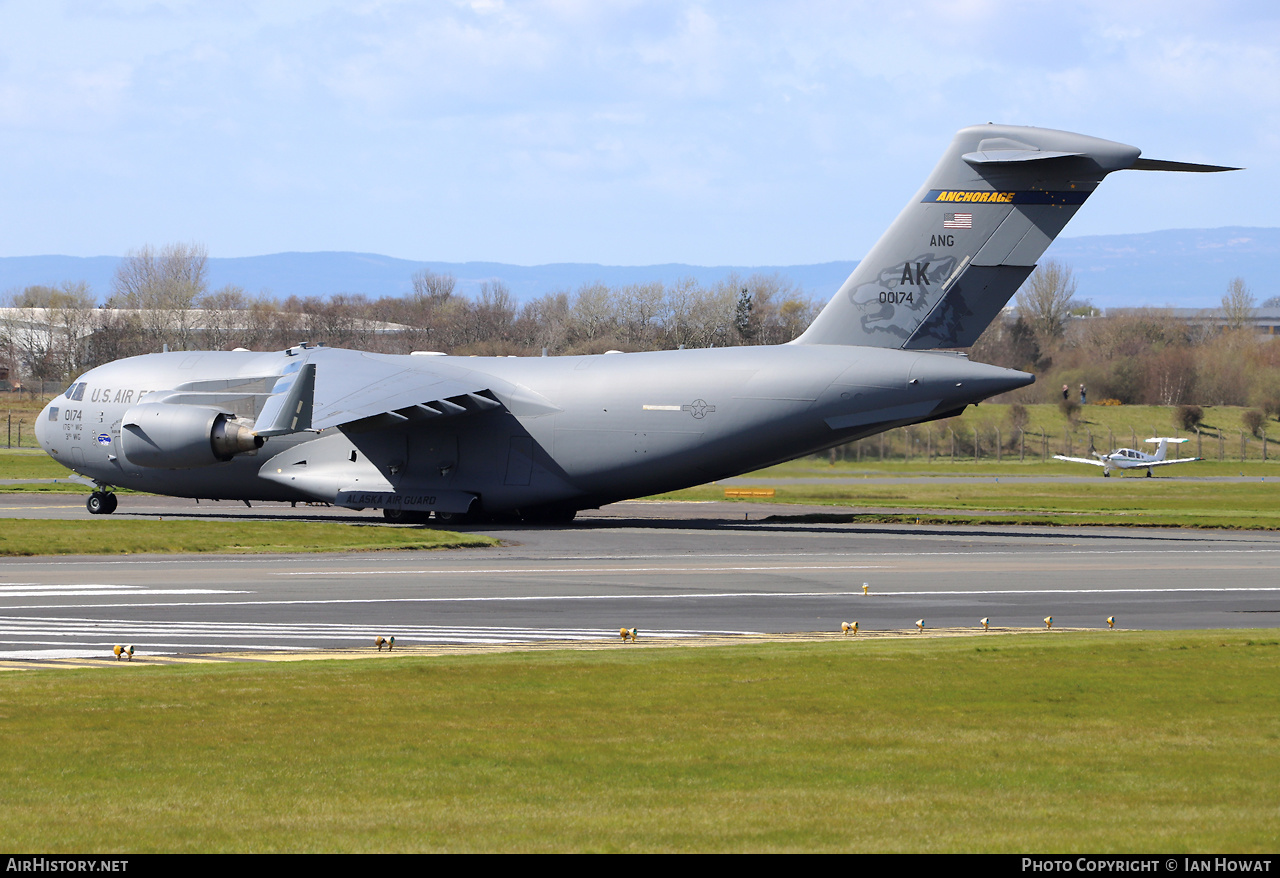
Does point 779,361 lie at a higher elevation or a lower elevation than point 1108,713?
higher

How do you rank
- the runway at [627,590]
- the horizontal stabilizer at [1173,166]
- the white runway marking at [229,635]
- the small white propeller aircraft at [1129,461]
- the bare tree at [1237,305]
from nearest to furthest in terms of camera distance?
1. the white runway marking at [229,635]
2. the runway at [627,590]
3. the horizontal stabilizer at [1173,166]
4. the small white propeller aircraft at [1129,461]
5. the bare tree at [1237,305]

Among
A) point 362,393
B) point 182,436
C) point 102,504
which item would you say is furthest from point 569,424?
point 102,504

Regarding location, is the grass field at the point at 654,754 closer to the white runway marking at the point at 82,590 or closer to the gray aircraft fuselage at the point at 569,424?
the white runway marking at the point at 82,590

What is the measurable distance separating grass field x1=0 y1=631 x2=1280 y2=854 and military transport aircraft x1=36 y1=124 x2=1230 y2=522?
1914 centimetres

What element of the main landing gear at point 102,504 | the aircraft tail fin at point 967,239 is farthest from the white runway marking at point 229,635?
the main landing gear at point 102,504

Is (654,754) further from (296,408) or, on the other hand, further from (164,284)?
(164,284)

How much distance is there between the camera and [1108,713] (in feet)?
37.7

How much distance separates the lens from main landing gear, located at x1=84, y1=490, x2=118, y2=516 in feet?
134

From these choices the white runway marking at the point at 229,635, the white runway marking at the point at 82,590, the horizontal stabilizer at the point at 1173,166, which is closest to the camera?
the white runway marking at the point at 229,635

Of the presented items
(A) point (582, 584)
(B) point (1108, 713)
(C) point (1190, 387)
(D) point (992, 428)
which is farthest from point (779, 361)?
(C) point (1190, 387)

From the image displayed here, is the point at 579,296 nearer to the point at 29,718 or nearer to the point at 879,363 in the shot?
the point at 879,363

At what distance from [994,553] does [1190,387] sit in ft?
274

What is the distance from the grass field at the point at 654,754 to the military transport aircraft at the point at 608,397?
62.8 feet

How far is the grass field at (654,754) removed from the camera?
7457 millimetres
